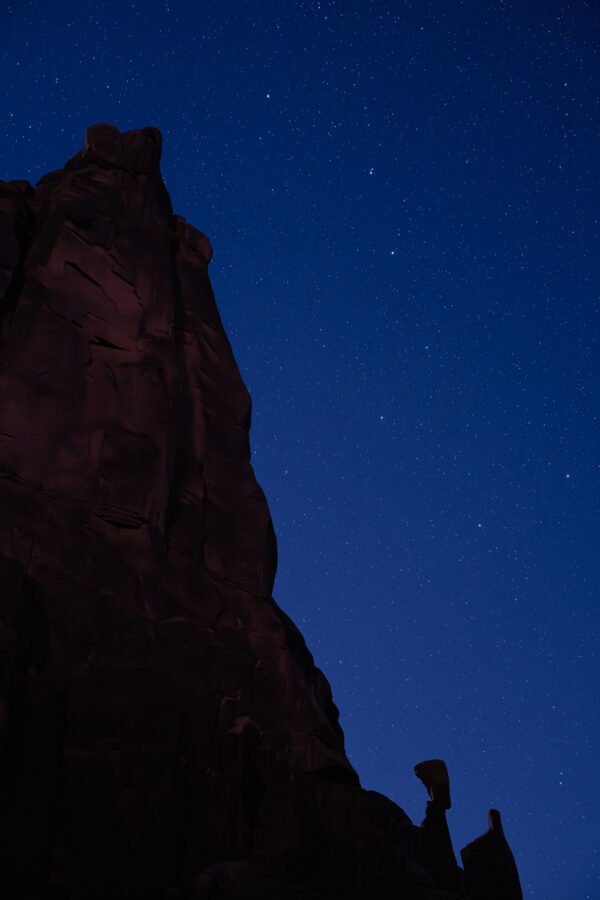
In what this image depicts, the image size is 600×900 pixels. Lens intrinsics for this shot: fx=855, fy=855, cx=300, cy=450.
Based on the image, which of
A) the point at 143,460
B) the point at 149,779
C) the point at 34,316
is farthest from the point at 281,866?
the point at 34,316

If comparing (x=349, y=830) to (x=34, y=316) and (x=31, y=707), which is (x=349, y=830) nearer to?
(x=31, y=707)

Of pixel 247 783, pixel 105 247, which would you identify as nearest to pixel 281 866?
pixel 247 783

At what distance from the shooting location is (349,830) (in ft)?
53.2

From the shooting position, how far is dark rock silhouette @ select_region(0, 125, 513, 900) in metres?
13.7

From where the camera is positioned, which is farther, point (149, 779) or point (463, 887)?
point (463, 887)

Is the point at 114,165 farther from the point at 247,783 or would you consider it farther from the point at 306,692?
the point at 247,783

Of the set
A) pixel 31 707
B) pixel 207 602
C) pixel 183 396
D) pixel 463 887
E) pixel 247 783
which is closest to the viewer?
pixel 31 707

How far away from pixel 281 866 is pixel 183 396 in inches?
397

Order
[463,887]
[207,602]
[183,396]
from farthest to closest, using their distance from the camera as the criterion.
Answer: [463,887] → [183,396] → [207,602]

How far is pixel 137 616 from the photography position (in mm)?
15883

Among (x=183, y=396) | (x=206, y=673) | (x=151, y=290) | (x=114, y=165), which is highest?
(x=114, y=165)

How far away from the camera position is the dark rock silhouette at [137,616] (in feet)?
44.9

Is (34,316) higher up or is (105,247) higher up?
(105,247)

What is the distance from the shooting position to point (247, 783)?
1565 cm
